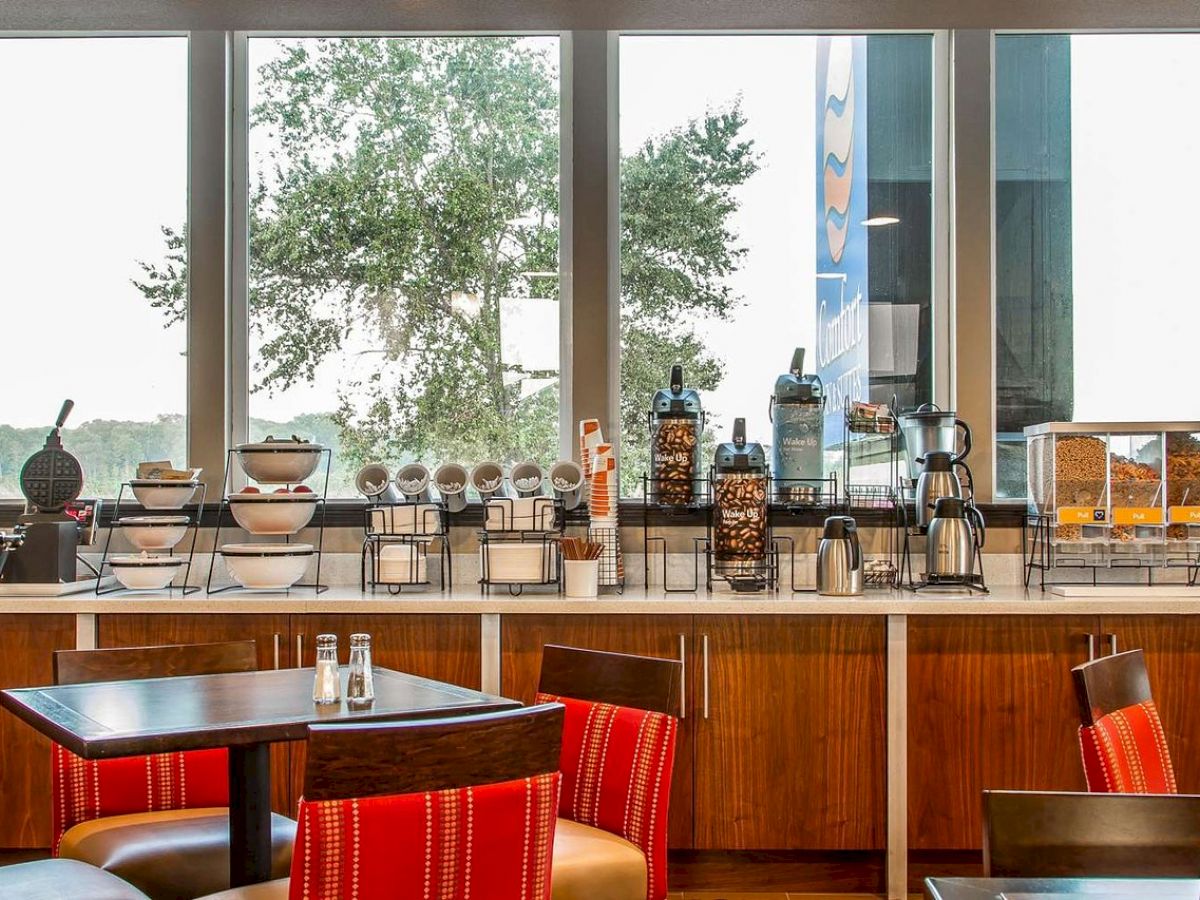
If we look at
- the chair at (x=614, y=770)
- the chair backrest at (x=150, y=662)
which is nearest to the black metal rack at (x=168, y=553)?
the chair backrest at (x=150, y=662)

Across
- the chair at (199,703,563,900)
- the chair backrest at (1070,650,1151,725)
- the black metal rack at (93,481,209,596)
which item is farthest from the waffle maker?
the chair backrest at (1070,650,1151,725)

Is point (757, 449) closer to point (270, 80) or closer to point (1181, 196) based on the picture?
point (1181, 196)

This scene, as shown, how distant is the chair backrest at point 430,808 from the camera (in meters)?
1.41

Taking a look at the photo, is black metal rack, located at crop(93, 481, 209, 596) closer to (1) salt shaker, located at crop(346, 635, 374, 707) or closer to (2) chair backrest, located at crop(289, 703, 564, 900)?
(1) salt shaker, located at crop(346, 635, 374, 707)

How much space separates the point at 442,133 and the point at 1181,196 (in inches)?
107

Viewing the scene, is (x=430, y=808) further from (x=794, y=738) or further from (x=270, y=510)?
(x=270, y=510)

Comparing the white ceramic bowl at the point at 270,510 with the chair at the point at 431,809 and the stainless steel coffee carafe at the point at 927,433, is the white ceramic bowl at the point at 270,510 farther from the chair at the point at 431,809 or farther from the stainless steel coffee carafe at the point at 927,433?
the chair at the point at 431,809

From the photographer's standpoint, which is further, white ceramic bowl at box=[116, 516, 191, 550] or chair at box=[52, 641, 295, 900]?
white ceramic bowl at box=[116, 516, 191, 550]

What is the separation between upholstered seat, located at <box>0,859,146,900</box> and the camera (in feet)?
6.16

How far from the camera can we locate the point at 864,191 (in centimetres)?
414

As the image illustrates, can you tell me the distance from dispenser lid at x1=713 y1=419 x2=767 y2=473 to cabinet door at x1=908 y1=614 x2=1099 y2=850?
684 millimetres

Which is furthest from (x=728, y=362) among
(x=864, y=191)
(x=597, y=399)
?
(x=864, y=191)

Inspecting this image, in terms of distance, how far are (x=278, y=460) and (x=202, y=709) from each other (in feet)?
5.49

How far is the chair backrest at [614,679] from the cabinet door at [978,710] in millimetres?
1149
